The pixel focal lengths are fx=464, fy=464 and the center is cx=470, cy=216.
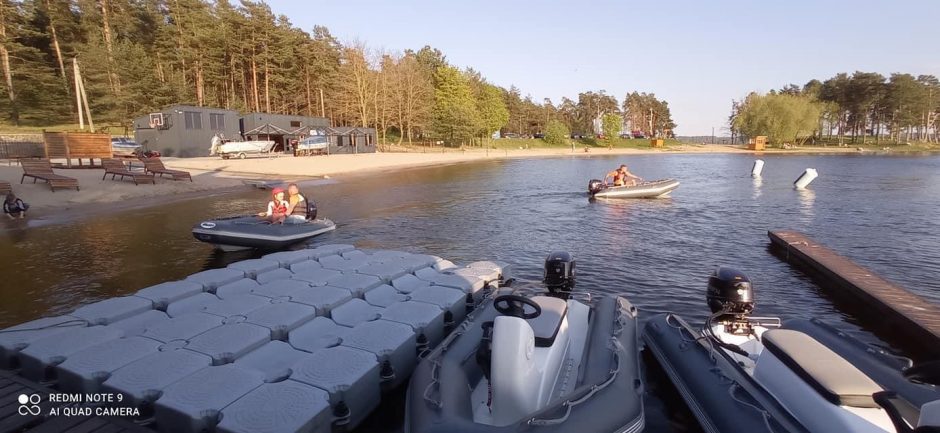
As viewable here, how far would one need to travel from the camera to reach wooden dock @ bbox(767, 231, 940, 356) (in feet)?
24.1

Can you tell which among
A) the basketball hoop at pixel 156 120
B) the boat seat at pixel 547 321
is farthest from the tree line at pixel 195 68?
the boat seat at pixel 547 321

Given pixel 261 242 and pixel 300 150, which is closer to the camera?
pixel 261 242

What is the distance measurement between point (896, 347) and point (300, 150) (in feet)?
157

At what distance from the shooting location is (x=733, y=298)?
6320 mm

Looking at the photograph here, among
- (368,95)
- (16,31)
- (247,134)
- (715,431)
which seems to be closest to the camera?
(715,431)

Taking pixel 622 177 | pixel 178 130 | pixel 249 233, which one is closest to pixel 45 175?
pixel 249 233

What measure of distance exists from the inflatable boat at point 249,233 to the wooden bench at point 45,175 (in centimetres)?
1383

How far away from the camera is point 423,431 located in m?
3.81

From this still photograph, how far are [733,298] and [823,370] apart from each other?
6.96ft

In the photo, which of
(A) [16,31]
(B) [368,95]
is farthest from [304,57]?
(A) [16,31]

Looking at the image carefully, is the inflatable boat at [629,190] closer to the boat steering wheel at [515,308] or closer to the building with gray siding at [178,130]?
the boat steering wheel at [515,308]

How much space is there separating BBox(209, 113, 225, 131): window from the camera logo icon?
1775 inches

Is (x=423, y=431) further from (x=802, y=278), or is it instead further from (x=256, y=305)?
(x=802, y=278)

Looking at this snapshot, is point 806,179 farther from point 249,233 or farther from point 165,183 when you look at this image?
point 165,183
